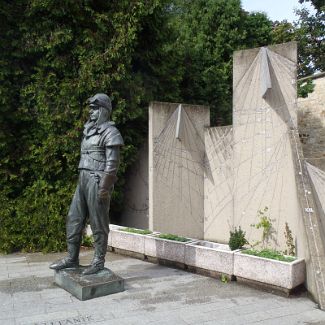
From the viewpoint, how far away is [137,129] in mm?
9328

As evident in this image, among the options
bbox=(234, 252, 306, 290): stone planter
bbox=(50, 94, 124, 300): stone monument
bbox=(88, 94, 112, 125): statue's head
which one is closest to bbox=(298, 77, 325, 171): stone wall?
bbox=(234, 252, 306, 290): stone planter

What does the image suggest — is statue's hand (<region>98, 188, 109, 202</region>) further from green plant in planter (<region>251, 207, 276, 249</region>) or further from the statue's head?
green plant in planter (<region>251, 207, 276, 249</region>)

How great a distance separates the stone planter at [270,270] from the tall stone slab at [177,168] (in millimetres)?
2950

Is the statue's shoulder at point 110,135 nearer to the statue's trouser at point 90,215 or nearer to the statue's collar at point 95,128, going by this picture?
the statue's collar at point 95,128

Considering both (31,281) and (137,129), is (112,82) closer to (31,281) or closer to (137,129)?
(137,129)

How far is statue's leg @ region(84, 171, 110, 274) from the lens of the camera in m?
5.00

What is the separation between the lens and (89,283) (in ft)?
15.8

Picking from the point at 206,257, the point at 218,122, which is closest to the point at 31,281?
the point at 206,257

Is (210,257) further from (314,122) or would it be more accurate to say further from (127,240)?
(314,122)

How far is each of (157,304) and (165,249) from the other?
191cm

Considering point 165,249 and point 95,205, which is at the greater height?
point 95,205

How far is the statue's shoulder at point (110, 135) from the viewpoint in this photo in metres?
4.90

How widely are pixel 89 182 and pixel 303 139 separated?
909 cm

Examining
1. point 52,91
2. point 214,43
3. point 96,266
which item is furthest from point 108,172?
point 214,43
